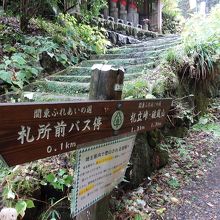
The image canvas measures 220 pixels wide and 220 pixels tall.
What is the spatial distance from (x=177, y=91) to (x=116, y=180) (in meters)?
3.03

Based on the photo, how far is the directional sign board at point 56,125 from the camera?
3.94 ft

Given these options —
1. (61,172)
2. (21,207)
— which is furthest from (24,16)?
(21,207)

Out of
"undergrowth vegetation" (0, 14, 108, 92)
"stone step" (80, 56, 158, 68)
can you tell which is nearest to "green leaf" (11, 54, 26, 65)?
"undergrowth vegetation" (0, 14, 108, 92)

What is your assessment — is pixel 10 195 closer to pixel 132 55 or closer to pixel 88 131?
pixel 88 131

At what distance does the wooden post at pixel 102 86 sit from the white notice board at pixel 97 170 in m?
0.14

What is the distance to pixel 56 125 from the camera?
139 cm

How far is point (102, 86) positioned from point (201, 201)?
2.19m

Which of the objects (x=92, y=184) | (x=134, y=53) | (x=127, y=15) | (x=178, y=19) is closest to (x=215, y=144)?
(x=134, y=53)

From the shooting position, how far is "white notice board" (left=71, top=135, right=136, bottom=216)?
159 cm

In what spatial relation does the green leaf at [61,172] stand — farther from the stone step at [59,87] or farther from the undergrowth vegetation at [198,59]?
the undergrowth vegetation at [198,59]

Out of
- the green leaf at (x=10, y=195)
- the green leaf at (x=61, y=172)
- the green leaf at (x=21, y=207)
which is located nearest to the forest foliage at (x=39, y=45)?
the green leaf at (x=61, y=172)

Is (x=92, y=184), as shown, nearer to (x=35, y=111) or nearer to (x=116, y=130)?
(x=116, y=130)

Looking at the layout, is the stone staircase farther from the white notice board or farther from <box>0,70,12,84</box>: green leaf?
the white notice board

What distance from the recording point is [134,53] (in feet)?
20.5
